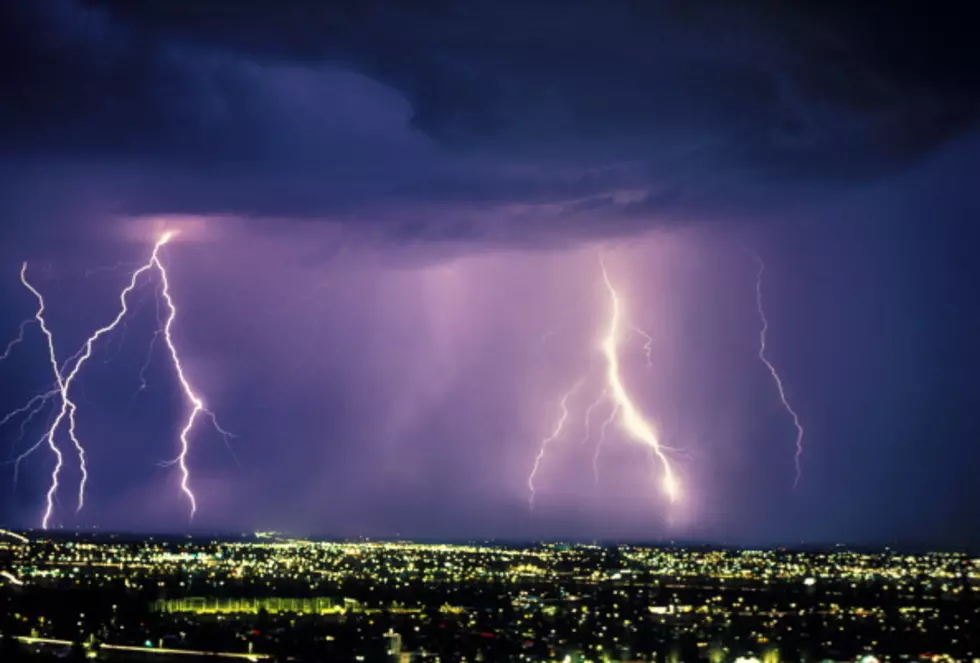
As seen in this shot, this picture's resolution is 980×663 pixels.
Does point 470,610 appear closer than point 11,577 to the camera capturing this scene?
Yes

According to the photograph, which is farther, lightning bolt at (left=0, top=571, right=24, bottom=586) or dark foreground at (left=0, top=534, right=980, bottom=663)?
lightning bolt at (left=0, top=571, right=24, bottom=586)

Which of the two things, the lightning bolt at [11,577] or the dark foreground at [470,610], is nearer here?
the dark foreground at [470,610]

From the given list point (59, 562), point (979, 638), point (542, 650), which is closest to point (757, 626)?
point (979, 638)

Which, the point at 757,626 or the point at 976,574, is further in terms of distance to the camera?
the point at 976,574

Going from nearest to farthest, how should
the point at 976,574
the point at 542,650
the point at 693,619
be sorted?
the point at 542,650 → the point at 693,619 → the point at 976,574

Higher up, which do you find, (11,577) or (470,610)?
(11,577)

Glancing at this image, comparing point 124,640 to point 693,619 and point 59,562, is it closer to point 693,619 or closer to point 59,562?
point 693,619

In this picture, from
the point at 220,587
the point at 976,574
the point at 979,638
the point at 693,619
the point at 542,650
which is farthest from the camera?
the point at 976,574

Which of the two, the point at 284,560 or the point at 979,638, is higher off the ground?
the point at 284,560
